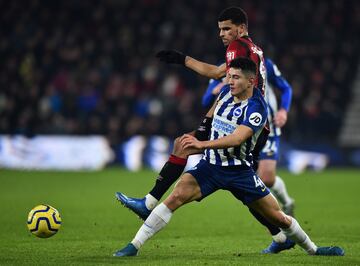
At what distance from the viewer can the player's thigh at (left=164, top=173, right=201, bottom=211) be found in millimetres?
7320

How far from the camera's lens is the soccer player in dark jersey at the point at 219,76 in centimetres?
775

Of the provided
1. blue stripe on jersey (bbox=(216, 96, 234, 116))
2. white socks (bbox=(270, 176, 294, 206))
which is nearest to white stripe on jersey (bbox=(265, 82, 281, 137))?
white socks (bbox=(270, 176, 294, 206))

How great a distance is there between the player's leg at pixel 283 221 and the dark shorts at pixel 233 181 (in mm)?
67

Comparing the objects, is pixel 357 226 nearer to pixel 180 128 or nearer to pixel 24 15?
pixel 180 128

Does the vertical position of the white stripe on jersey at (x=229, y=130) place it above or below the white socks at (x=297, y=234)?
above

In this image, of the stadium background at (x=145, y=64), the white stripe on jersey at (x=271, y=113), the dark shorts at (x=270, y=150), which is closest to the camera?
the white stripe on jersey at (x=271, y=113)

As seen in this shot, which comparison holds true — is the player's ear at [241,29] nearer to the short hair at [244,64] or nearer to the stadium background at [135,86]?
the short hair at [244,64]

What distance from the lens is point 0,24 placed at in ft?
77.0

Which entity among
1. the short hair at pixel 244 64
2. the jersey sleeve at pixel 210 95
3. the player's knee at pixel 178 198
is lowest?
the player's knee at pixel 178 198

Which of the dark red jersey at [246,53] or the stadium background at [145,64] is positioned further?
the stadium background at [145,64]

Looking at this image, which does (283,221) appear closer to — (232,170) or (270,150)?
(232,170)

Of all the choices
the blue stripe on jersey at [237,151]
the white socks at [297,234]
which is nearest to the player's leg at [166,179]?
the blue stripe on jersey at [237,151]

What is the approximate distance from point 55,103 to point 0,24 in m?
3.57

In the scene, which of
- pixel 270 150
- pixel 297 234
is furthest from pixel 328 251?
pixel 270 150
